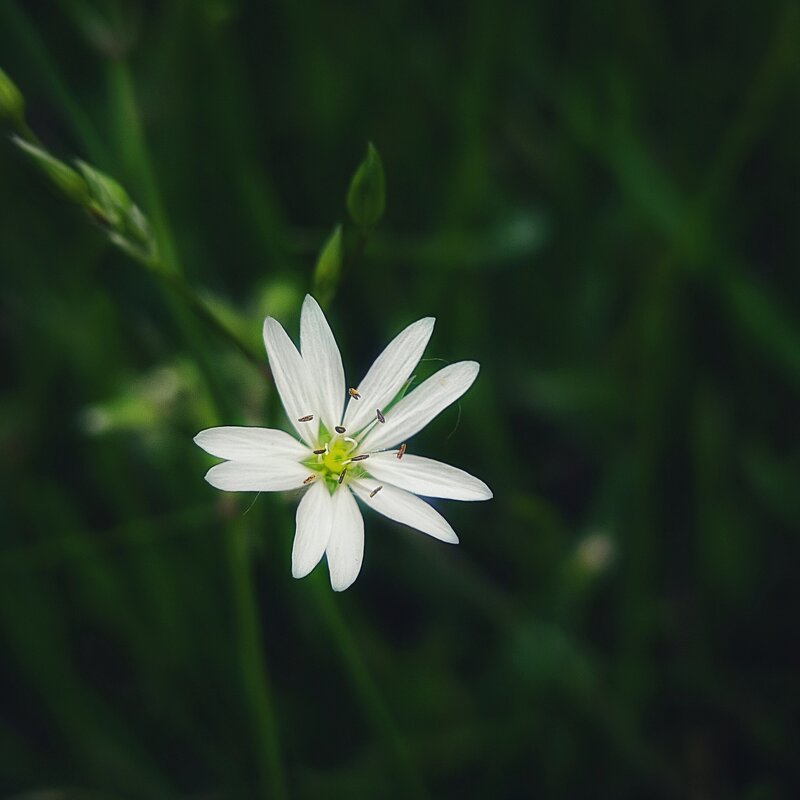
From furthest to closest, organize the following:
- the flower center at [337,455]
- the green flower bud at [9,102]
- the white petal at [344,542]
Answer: the flower center at [337,455] → the green flower bud at [9,102] → the white petal at [344,542]

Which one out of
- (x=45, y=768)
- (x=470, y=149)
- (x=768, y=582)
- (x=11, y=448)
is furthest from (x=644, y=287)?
(x=45, y=768)

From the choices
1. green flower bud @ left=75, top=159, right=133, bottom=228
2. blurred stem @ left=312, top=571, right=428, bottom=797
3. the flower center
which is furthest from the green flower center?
green flower bud @ left=75, top=159, right=133, bottom=228

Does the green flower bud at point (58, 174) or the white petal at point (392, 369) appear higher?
the green flower bud at point (58, 174)

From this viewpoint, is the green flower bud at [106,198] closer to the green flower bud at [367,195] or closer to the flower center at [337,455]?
the green flower bud at [367,195]

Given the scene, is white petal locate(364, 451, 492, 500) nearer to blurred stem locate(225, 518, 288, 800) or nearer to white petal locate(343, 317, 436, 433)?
white petal locate(343, 317, 436, 433)

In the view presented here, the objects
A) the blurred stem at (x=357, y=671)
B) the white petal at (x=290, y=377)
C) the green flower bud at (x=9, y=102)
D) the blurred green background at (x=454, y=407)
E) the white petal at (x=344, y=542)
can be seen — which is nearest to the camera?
the white petal at (x=344, y=542)

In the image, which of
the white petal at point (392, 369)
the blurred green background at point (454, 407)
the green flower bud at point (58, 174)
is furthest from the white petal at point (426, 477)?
the green flower bud at point (58, 174)
